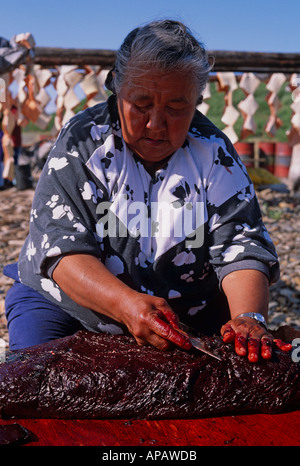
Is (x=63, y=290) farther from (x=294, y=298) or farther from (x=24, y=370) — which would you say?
(x=294, y=298)

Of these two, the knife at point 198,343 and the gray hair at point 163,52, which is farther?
the gray hair at point 163,52

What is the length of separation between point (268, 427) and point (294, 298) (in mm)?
3348

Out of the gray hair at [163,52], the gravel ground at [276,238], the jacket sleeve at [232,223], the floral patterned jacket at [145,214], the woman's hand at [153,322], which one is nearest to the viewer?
the woman's hand at [153,322]

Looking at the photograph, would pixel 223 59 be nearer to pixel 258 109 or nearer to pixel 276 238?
pixel 276 238

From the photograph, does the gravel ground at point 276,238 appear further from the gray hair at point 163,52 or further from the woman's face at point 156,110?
the gray hair at point 163,52

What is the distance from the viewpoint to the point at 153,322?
1955mm

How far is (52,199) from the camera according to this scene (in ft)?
7.77

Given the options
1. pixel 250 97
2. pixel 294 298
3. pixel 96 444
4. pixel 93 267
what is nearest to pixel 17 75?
pixel 250 97

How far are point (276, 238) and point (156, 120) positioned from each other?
4.60 m

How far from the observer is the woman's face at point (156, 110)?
2227 millimetres

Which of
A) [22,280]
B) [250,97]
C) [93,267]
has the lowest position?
[250,97]

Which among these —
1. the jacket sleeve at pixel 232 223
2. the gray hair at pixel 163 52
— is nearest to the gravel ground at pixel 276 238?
the jacket sleeve at pixel 232 223

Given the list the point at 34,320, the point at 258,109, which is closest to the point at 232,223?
the point at 34,320

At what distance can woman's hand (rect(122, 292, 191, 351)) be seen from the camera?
1959 millimetres
